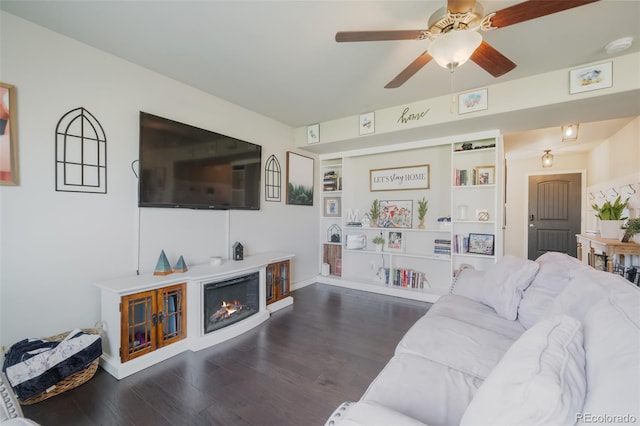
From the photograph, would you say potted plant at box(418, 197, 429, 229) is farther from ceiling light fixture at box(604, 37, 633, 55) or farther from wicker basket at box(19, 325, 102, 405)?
wicker basket at box(19, 325, 102, 405)

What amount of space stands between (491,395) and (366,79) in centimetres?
262

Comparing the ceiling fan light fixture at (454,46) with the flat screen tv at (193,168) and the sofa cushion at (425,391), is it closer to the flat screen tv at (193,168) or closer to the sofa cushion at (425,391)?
the sofa cushion at (425,391)

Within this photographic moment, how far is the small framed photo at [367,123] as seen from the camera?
11.2ft

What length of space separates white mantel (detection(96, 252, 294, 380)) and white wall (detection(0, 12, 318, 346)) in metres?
0.24

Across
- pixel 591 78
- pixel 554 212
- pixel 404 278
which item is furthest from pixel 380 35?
pixel 554 212

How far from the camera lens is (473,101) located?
2.79 meters

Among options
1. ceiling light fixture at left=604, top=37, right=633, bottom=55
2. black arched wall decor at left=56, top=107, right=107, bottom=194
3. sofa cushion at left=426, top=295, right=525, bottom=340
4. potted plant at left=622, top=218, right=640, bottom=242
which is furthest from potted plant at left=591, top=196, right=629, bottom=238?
black arched wall decor at left=56, top=107, right=107, bottom=194

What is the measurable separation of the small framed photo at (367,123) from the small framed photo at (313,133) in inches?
27.1

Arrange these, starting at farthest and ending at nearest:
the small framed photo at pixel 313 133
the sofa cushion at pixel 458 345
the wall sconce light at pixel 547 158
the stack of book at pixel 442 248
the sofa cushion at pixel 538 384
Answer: the wall sconce light at pixel 547 158
the small framed photo at pixel 313 133
the stack of book at pixel 442 248
the sofa cushion at pixel 458 345
the sofa cushion at pixel 538 384

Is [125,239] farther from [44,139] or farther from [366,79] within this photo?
[366,79]

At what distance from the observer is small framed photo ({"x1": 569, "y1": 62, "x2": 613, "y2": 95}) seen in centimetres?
224

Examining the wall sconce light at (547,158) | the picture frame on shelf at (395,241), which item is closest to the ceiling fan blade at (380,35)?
the picture frame on shelf at (395,241)

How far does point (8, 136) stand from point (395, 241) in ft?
13.2

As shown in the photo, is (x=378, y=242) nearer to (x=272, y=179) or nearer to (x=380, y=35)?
(x=272, y=179)
